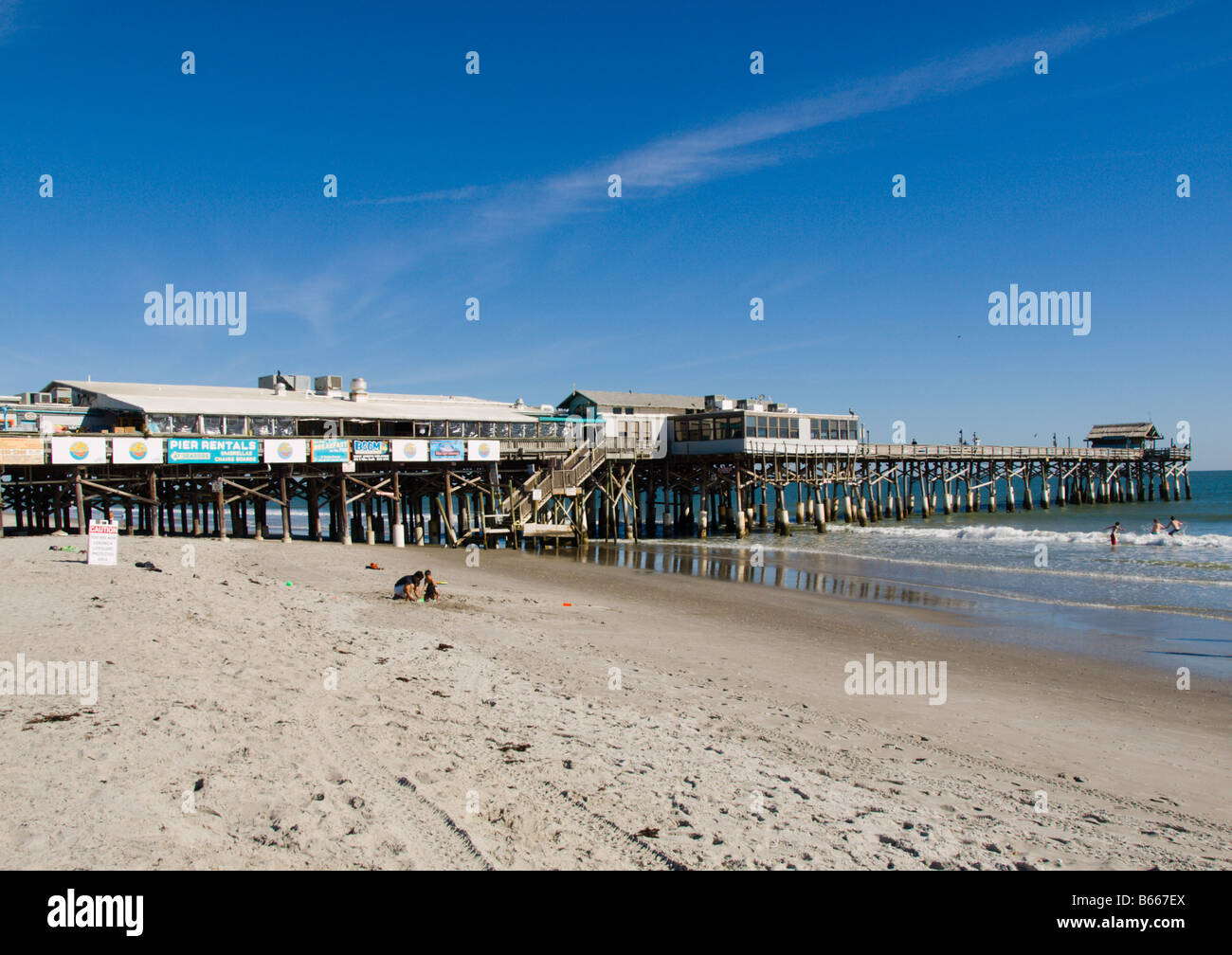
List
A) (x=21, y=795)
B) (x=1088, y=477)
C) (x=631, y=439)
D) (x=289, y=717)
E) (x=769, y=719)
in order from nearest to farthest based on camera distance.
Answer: (x=21, y=795) → (x=289, y=717) → (x=769, y=719) → (x=631, y=439) → (x=1088, y=477)

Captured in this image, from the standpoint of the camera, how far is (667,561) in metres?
32.8

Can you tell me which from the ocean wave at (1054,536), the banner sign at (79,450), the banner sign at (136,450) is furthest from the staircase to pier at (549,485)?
the ocean wave at (1054,536)

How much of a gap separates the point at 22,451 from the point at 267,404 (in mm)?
10245

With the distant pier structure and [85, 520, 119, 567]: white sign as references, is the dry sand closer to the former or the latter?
[85, 520, 119, 567]: white sign

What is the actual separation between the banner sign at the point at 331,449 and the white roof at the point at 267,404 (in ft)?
8.56

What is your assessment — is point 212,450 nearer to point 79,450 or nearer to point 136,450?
point 136,450

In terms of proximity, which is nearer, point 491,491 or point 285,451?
point 285,451

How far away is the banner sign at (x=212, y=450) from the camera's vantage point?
2908cm

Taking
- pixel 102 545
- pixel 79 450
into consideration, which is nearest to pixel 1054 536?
pixel 102 545

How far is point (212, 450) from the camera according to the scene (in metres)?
30.0

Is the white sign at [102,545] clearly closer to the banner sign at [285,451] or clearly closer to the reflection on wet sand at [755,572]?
the banner sign at [285,451]

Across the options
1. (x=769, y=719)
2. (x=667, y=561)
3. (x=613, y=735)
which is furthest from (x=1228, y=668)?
(x=667, y=561)

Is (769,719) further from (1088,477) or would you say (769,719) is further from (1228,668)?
(1088,477)

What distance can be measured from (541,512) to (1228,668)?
28939 millimetres
